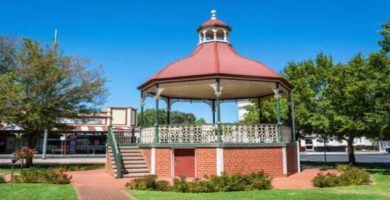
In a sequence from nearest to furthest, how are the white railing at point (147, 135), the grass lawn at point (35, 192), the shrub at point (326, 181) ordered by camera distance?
the grass lawn at point (35, 192) < the shrub at point (326, 181) < the white railing at point (147, 135)

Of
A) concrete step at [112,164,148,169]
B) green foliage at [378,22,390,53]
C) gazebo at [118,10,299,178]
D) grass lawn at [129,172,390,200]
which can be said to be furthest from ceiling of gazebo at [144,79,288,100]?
grass lawn at [129,172,390,200]

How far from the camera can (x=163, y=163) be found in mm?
16109

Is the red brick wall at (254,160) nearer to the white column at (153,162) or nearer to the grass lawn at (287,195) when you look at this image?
the white column at (153,162)

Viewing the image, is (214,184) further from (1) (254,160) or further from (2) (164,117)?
(2) (164,117)

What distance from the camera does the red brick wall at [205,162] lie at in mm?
14906

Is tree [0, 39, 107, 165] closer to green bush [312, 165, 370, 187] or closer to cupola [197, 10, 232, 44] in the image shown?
cupola [197, 10, 232, 44]

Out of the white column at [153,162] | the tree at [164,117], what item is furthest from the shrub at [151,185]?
the tree at [164,117]

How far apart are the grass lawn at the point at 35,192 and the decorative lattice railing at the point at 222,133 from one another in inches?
242

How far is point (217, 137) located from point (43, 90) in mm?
12747

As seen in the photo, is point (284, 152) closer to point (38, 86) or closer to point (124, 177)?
point (124, 177)

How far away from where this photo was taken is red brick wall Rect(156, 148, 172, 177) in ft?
52.6

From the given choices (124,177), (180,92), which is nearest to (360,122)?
(180,92)

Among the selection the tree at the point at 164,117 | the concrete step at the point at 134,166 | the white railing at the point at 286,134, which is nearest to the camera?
the concrete step at the point at 134,166

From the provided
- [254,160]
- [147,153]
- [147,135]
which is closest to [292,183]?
[254,160]
